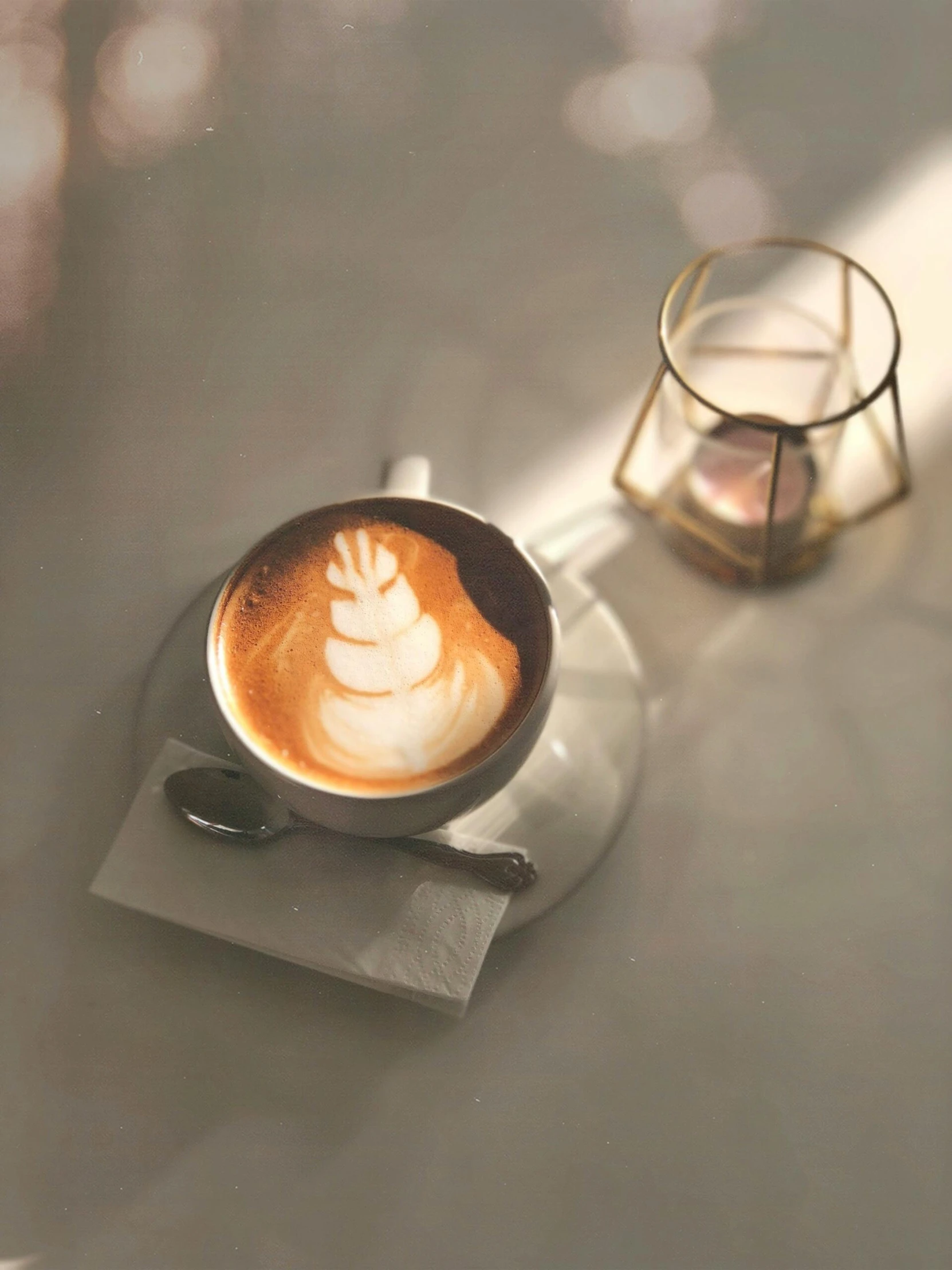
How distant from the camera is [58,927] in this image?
2.26ft

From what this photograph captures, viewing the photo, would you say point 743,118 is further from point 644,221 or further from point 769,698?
point 769,698

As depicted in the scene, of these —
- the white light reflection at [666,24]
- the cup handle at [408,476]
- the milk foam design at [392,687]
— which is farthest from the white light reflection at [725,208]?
the milk foam design at [392,687]

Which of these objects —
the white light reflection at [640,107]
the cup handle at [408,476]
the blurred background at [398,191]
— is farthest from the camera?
the white light reflection at [640,107]

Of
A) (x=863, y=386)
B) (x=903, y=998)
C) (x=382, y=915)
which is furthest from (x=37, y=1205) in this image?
(x=863, y=386)

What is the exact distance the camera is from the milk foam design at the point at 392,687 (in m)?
0.60

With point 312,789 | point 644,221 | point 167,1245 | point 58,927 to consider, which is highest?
point 644,221

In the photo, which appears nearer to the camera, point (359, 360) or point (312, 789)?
point (312, 789)

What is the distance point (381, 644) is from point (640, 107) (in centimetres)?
61

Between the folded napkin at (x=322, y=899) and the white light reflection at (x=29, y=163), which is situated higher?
the white light reflection at (x=29, y=163)

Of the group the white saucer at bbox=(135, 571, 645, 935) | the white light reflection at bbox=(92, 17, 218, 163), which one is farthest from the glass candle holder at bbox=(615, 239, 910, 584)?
the white light reflection at bbox=(92, 17, 218, 163)

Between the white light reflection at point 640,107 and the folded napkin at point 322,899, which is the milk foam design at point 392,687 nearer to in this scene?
the folded napkin at point 322,899

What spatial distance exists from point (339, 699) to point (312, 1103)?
24 centimetres

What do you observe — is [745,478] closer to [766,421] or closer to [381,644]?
[766,421]

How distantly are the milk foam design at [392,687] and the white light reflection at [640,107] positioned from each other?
518 millimetres
